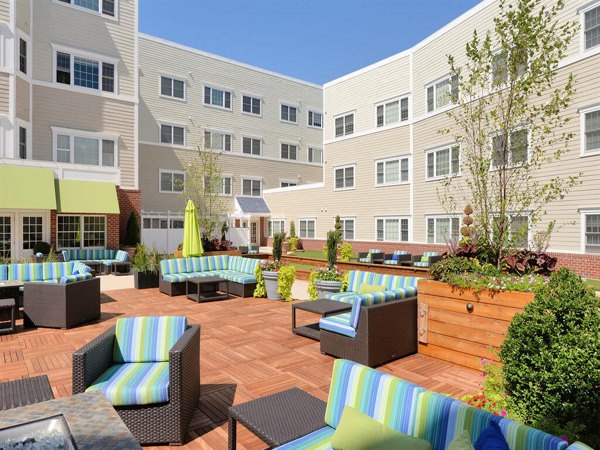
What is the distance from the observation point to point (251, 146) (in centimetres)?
3300

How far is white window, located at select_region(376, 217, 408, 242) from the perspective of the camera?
23.0 m

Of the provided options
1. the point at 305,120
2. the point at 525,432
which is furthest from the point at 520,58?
the point at 305,120

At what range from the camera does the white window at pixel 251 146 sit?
107 ft

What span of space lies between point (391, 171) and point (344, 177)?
4122 mm

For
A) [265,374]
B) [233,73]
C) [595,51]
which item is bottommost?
[265,374]

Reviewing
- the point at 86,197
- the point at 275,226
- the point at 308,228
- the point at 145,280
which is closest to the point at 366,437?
the point at 145,280

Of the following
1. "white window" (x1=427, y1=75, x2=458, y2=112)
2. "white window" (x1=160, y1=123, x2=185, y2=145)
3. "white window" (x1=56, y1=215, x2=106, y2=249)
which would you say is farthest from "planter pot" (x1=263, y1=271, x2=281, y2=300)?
"white window" (x1=160, y1=123, x2=185, y2=145)

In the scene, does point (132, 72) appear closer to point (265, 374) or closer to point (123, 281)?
point (123, 281)

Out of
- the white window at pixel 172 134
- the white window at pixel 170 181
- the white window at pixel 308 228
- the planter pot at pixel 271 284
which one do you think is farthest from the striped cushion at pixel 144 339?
the white window at pixel 172 134

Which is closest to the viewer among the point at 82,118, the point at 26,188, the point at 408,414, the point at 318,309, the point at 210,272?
the point at 408,414

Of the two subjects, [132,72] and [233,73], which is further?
[233,73]

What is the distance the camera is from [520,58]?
245 inches

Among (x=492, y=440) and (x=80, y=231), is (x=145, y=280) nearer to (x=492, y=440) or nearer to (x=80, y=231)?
(x=80, y=231)

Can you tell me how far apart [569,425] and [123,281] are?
15069 millimetres
